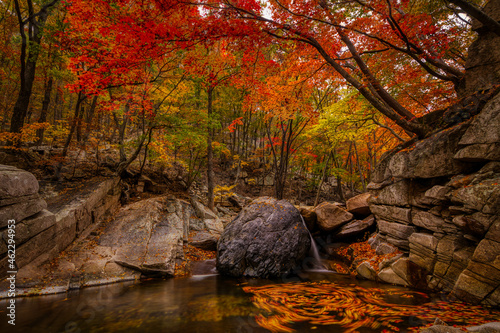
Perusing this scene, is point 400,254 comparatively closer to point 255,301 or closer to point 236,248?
point 255,301

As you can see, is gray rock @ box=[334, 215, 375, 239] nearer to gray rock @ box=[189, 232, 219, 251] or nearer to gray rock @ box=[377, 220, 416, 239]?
gray rock @ box=[377, 220, 416, 239]

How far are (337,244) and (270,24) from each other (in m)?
9.06

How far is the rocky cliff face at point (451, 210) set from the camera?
4.02 metres

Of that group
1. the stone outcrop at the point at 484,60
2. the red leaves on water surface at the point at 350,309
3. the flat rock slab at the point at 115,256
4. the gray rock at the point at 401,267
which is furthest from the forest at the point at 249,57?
the red leaves on water surface at the point at 350,309

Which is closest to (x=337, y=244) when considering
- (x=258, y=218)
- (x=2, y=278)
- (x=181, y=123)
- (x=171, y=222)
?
(x=258, y=218)

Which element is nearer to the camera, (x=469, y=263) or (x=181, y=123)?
(x=469, y=263)

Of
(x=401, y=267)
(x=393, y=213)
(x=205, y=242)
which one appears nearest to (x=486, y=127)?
(x=393, y=213)

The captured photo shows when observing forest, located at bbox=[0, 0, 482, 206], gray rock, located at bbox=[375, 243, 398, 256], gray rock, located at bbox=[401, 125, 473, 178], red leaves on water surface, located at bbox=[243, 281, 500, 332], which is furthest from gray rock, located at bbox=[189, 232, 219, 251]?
Result: gray rock, located at bbox=[401, 125, 473, 178]

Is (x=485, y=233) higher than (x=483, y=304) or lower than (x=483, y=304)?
higher

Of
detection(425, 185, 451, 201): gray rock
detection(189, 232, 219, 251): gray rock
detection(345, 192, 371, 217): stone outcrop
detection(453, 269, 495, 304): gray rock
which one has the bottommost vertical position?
detection(189, 232, 219, 251): gray rock

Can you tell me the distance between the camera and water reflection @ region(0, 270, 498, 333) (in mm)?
3551

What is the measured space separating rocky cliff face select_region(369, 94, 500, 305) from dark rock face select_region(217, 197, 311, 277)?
9.40ft

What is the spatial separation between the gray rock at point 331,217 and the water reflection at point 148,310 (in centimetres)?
323

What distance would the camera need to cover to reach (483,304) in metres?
3.84
